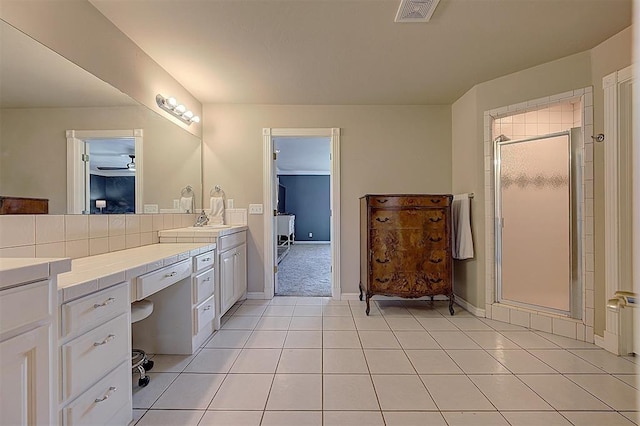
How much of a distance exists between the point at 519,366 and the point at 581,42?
2380 mm

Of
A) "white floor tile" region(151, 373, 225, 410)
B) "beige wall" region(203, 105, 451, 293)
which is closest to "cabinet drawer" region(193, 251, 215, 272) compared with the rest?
"white floor tile" region(151, 373, 225, 410)

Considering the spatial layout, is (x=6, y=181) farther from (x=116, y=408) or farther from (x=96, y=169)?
(x=116, y=408)

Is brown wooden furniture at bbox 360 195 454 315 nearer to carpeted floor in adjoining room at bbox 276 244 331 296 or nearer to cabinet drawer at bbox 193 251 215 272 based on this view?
carpeted floor in adjoining room at bbox 276 244 331 296

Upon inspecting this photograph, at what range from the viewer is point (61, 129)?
1.69m

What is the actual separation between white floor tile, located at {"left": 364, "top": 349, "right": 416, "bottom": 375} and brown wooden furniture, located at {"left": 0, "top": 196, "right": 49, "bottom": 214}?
2079 millimetres

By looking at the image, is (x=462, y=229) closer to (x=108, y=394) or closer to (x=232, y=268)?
(x=232, y=268)

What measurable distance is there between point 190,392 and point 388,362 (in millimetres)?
1255

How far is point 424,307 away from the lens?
334 centimetres

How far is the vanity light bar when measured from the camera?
2.61 meters

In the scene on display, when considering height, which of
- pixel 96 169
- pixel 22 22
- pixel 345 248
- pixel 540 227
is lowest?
pixel 345 248

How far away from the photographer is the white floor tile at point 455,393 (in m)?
1.61

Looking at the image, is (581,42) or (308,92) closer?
(581,42)

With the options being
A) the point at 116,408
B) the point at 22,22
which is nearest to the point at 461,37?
the point at 22,22

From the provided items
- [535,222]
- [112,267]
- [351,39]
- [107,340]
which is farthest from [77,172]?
[535,222]
